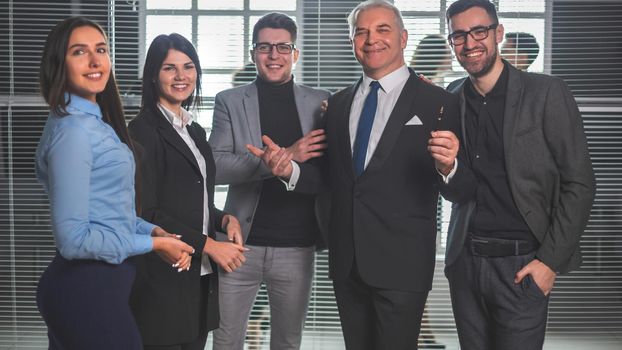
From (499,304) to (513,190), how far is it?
1.23 ft

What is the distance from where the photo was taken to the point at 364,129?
7.49ft

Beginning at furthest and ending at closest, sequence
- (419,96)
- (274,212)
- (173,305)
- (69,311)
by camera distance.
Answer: (274,212), (419,96), (173,305), (69,311)

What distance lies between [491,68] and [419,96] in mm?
263

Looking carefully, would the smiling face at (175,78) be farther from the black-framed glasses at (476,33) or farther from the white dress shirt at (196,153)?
the black-framed glasses at (476,33)

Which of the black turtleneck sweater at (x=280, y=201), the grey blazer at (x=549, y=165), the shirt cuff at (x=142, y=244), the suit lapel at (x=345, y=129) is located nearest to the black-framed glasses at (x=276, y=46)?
the black turtleneck sweater at (x=280, y=201)

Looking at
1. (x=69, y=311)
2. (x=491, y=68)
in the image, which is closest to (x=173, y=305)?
(x=69, y=311)

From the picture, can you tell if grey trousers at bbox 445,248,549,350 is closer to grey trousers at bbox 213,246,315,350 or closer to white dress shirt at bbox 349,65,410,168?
white dress shirt at bbox 349,65,410,168

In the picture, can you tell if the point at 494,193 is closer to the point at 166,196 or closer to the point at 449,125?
the point at 449,125

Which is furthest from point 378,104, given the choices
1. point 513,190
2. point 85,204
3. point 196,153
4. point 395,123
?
point 85,204

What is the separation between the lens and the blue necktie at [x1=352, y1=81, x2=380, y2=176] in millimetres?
2260

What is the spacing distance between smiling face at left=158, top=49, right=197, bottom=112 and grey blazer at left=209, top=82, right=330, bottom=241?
38 cm

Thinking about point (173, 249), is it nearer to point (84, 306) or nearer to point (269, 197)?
point (84, 306)

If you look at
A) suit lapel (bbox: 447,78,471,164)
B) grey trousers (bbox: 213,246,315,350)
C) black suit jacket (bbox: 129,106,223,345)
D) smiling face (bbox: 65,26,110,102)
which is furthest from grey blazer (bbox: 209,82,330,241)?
smiling face (bbox: 65,26,110,102)

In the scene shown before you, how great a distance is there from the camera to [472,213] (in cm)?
227
